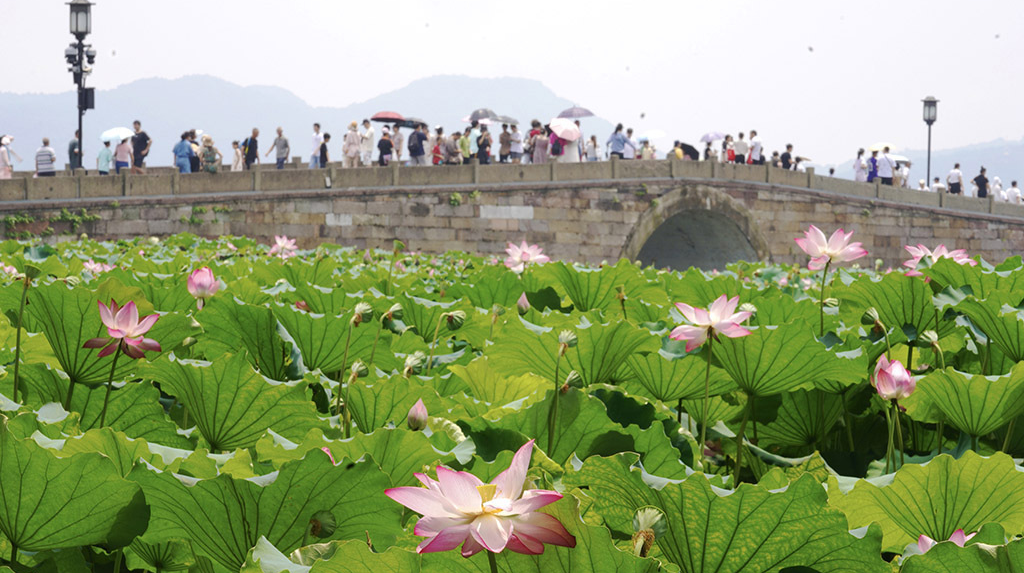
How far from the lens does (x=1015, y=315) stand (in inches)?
65.9

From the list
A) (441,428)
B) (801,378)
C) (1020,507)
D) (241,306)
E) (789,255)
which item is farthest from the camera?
(789,255)

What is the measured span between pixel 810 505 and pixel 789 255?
25.7 metres

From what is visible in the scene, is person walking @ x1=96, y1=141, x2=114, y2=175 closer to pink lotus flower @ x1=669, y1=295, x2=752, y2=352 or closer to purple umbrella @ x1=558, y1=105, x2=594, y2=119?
purple umbrella @ x1=558, y1=105, x2=594, y2=119

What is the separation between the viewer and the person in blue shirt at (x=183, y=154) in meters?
20.1

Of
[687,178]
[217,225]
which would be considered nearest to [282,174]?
[217,225]

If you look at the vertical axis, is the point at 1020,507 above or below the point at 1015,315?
below

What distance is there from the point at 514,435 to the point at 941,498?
47 centimetres

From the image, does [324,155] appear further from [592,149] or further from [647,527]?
[647,527]

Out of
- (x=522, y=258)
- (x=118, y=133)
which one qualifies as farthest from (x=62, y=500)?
(x=118, y=133)

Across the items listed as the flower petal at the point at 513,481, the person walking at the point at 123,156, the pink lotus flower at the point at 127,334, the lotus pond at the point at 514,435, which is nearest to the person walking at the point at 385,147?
the person walking at the point at 123,156

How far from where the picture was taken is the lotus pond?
0.84 meters

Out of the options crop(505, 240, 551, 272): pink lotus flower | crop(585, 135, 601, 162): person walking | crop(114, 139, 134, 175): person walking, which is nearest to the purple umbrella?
crop(585, 135, 601, 162): person walking

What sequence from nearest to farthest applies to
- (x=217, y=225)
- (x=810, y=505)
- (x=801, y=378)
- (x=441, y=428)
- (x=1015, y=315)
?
(x=810, y=505), (x=441, y=428), (x=801, y=378), (x=1015, y=315), (x=217, y=225)

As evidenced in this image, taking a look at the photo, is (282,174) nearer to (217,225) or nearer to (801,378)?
(217,225)
